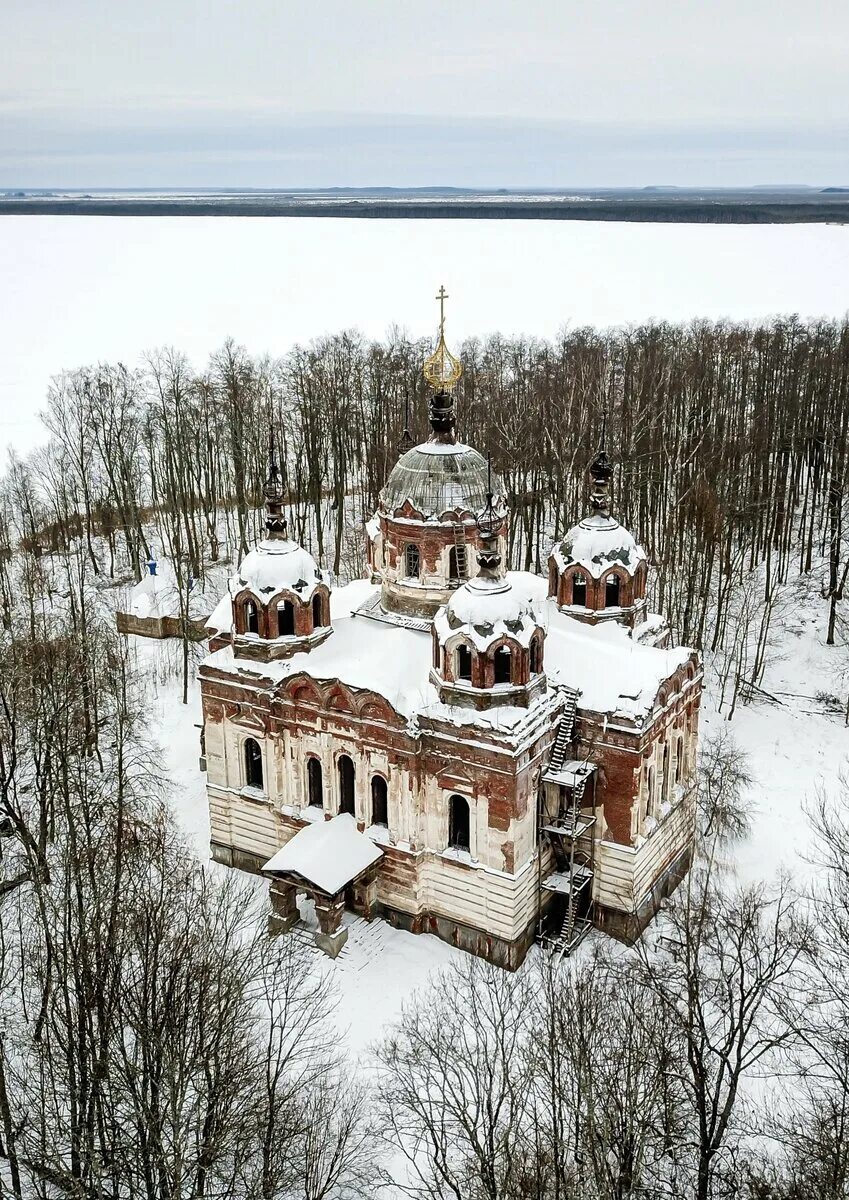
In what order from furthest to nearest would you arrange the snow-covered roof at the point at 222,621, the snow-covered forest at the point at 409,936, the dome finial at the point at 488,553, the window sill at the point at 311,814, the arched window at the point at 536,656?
the snow-covered roof at the point at 222,621 → the window sill at the point at 311,814 → the arched window at the point at 536,656 → the dome finial at the point at 488,553 → the snow-covered forest at the point at 409,936

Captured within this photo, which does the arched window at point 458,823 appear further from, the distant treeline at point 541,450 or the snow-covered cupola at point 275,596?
the distant treeline at point 541,450

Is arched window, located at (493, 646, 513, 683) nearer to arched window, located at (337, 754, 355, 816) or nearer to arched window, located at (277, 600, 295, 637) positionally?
arched window, located at (337, 754, 355, 816)

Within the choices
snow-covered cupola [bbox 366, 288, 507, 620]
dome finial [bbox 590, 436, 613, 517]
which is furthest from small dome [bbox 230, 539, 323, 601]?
dome finial [bbox 590, 436, 613, 517]

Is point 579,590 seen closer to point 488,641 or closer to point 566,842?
point 488,641

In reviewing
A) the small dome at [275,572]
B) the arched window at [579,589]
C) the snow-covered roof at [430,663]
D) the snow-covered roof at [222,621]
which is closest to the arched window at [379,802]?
the snow-covered roof at [430,663]

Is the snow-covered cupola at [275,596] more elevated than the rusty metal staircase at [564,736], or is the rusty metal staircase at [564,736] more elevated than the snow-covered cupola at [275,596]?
the snow-covered cupola at [275,596]

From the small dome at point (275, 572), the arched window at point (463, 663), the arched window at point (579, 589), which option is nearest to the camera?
the arched window at point (463, 663)
